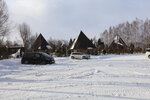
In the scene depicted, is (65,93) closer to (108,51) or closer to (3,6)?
(3,6)

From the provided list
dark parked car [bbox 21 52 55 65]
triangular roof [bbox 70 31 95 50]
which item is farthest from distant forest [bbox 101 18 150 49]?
dark parked car [bbox 21 52 55 65]

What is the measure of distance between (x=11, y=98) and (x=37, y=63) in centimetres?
2030

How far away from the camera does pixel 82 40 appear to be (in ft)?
212

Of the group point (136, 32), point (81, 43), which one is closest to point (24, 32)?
point (81, 43)

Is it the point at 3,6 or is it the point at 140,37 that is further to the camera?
the point at 140,37

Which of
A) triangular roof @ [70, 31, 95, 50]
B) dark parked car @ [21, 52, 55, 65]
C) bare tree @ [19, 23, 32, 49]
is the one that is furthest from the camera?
bare tree @ [19, 23, 32, 49]

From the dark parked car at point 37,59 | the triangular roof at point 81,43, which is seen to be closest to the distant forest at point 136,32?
the triangular roof at point 81,43

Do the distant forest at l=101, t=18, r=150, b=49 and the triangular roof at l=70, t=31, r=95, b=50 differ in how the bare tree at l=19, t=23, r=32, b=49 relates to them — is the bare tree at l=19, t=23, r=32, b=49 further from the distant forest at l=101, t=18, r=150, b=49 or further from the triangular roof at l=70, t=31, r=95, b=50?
the distant forest at l=101, t=18, r=150, b=49

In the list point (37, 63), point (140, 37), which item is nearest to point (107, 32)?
point (140, 37)

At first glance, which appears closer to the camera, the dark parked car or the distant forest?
the dark parked car

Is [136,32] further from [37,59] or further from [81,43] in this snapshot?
[37,59]

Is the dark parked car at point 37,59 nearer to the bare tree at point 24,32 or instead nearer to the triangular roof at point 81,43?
the triangular roof at point 81,43

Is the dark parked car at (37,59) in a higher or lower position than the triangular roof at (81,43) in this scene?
lower

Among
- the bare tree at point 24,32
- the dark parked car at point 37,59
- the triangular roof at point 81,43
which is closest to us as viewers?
the dark parked car at point 37,59
